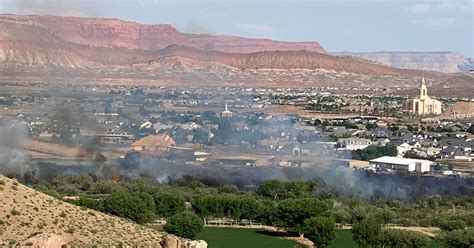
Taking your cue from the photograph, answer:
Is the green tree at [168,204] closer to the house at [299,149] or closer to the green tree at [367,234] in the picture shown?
the green tree at [367,234]

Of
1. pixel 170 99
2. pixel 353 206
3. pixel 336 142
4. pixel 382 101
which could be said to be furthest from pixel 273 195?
pixel 382 101

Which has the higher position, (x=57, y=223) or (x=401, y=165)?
(x=57, y=223)

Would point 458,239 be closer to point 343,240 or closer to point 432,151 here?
point 343,240

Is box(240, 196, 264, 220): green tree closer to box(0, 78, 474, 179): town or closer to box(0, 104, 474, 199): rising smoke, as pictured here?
box(0, 104, 474, 199): rising smoke

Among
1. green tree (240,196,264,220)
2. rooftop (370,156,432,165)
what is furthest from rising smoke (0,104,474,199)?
green tree (240,196,264,220)

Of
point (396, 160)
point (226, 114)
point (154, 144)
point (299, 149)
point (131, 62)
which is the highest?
point (131, 62)

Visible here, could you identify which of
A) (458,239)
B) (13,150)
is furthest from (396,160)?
(458,239)
